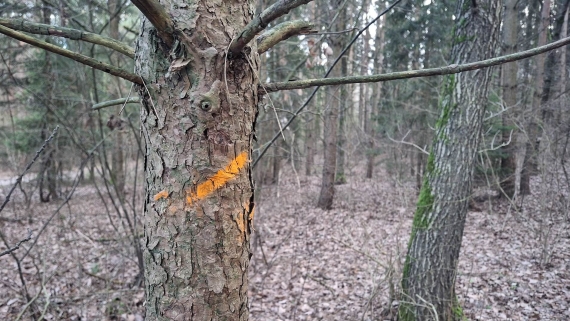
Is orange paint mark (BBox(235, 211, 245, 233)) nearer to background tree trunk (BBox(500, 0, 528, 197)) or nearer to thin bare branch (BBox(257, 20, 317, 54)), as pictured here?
thin bare branch (BBox(257, 20, 317, 54))

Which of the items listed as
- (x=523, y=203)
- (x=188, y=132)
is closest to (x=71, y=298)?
(x=188, y=132)

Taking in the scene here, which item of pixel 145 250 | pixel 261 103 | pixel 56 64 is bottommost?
pixel 145 250

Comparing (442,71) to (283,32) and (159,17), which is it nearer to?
(283,32)

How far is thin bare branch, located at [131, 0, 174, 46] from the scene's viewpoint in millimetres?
852

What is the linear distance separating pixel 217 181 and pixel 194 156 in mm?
105

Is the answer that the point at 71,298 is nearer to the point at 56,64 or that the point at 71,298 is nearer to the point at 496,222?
the point at 56,64

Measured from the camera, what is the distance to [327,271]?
5207 millimetres

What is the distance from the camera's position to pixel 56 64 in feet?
28.6

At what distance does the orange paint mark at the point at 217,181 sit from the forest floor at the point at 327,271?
79.4 inches

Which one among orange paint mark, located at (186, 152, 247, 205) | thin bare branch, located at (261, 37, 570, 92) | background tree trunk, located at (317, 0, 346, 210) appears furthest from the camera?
background tree trunk, located at (317, 0, 346, 210)

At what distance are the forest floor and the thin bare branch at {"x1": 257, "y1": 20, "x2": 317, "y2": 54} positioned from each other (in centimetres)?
224

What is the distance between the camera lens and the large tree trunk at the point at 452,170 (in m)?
3.12

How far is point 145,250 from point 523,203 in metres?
9.59

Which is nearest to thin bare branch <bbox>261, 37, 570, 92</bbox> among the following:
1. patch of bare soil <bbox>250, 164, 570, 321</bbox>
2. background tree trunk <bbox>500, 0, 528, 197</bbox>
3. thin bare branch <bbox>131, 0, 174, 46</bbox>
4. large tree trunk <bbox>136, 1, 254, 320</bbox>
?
large tree trunk <bbox>136, 1, 254, 320</bbox>
